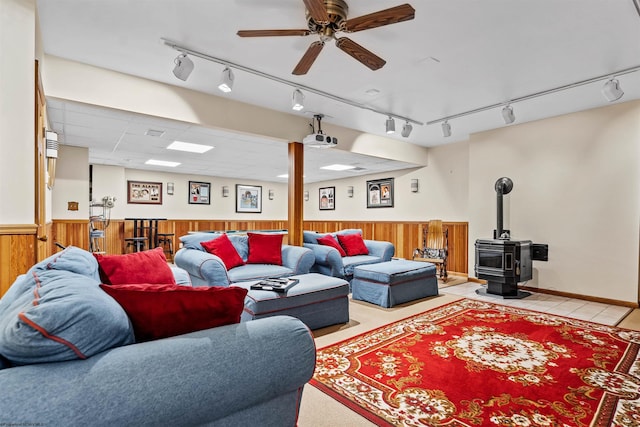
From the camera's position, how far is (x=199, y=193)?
950cm

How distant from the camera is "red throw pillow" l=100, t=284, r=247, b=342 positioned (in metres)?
1.17

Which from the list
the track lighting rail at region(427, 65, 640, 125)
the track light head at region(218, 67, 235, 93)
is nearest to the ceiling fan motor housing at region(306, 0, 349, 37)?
the track light head at region(218, 67, 235, 93)

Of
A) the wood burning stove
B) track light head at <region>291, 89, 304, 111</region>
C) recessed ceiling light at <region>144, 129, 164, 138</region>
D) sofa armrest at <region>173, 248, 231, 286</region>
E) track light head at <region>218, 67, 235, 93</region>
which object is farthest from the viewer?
recessed ceiling light at <region>144, 129, 164, 138</region>

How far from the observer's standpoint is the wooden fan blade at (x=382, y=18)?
83.0 inches

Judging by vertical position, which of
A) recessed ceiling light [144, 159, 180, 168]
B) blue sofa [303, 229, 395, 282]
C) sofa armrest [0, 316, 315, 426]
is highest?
recessed ceiling light [144, 159, 180, 168]

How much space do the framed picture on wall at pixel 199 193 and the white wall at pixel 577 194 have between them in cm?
729

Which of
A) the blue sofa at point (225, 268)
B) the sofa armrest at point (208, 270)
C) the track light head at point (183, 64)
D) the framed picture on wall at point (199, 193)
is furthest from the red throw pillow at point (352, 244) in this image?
the framed picture on wall at point (199, 193)

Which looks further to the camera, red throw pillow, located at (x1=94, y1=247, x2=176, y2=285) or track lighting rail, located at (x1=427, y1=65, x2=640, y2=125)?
track lighting rail, located at (x1=427, y1=65, x2=640, y2=125)

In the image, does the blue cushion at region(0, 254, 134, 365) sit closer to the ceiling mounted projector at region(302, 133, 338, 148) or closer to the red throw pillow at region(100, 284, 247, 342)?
the red throw pillow at region(100, 284, 247, 342)

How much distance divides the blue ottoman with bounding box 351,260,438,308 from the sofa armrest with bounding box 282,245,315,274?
698 mm

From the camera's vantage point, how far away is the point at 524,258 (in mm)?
4754

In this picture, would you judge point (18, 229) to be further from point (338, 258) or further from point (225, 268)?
point (338, 258)

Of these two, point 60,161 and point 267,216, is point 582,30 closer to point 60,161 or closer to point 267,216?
point 60,161

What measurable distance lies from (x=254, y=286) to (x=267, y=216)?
7.93 metres
